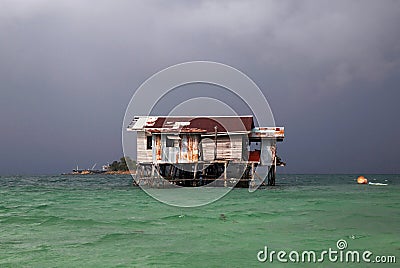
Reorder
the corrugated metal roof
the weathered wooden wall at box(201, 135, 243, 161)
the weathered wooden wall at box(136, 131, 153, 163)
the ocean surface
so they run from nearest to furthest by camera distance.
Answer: the ocean surface < the weathered wooden wall at box(201, 135, 243, 161) < the corrugated metal roof < the weathered wooden wall at box(136, 131, 153, 163)

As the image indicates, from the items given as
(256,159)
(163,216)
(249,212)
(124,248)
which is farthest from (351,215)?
(256,159)

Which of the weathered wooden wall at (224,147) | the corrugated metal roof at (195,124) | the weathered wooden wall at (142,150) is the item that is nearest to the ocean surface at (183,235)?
the weathered wooden wall at (224,147)

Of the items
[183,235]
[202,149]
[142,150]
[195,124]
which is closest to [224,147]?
[202,149]

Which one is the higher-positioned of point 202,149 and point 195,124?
point 195,124

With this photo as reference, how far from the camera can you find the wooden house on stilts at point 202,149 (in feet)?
112

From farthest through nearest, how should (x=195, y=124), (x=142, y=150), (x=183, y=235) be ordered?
(x=142, y=150), (x=195, y=124), (x=183, y=235)

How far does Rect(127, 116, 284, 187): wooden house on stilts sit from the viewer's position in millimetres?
34062

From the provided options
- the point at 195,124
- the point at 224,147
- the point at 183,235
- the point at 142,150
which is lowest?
the point at 183,235

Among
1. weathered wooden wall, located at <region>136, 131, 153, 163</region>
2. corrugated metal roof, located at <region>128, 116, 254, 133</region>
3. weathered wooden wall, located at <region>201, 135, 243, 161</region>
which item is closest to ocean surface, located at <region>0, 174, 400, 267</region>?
weathered wooden wall, located at <region>201, 135, 243, 161</region>

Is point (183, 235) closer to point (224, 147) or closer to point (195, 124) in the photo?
point (224, 147)

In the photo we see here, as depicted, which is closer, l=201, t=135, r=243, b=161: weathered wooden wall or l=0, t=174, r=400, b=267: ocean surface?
l=0, t=174, r=400, b=267: ocean surface

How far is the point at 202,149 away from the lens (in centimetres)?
3462

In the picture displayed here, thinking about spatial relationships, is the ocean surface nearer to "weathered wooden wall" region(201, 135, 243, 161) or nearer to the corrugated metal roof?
"weathered wooden wall" region(201, 135, 243, 161)

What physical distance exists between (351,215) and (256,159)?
17147mm
